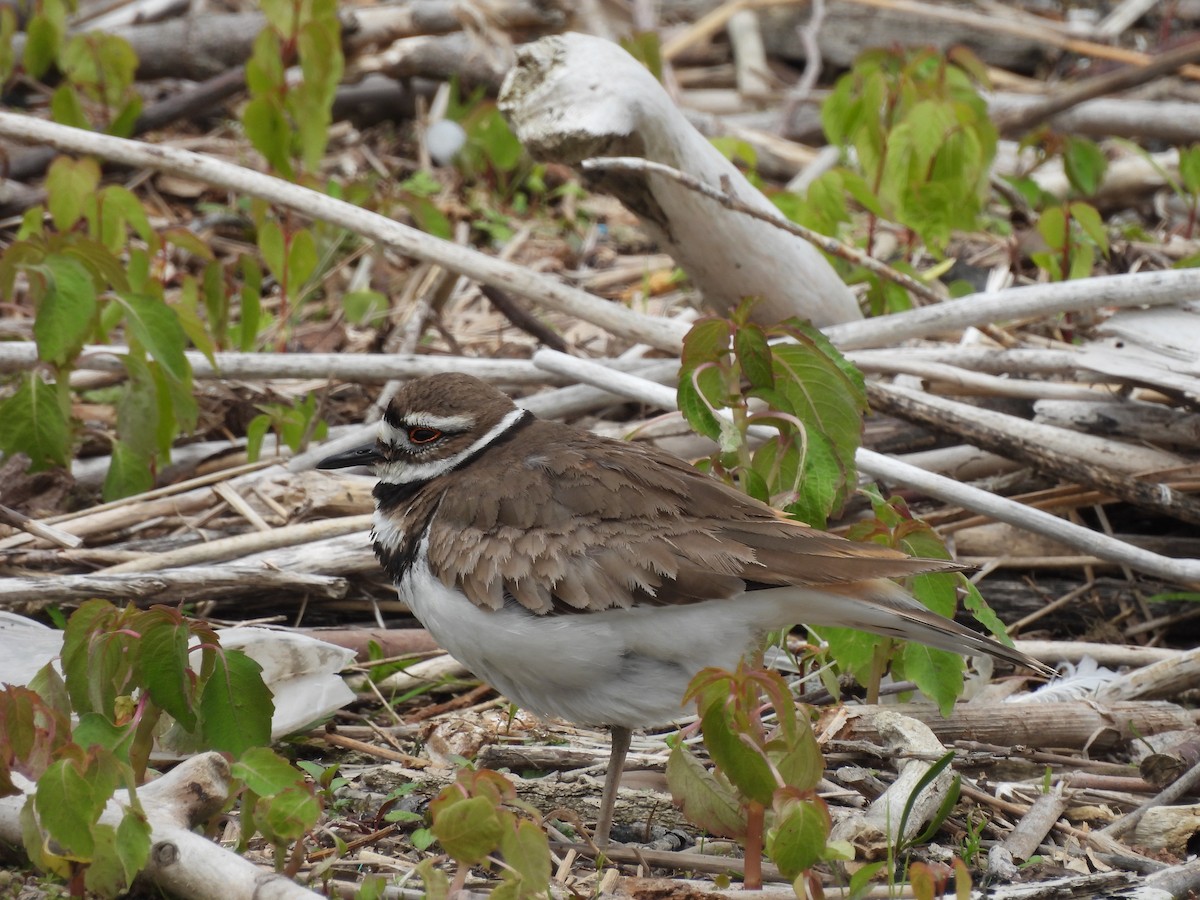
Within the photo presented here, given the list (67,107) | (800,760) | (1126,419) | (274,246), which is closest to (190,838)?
(800,760)

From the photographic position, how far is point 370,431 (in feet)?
19.4

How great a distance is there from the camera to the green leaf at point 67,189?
604 cm

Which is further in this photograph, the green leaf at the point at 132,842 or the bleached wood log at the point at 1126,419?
the bleached wood log at the point at 1126,419

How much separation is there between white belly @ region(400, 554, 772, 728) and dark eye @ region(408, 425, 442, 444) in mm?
753

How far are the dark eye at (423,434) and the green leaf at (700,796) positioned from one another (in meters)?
1.54

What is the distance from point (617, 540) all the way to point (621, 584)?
0.47ft

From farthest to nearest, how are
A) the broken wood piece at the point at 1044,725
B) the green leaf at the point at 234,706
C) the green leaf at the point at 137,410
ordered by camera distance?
1. the green leaf at the point at 137,410
2. the broken wood piece at the point at 1044,725
3. the green leaf at the point at 234,706

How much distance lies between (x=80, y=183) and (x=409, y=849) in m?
3.48

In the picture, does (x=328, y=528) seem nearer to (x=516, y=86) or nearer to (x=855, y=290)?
(x=516, y=86)

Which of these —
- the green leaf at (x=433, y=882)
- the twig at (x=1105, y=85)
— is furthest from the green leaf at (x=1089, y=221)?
the green leaf at (x=433, y=882)

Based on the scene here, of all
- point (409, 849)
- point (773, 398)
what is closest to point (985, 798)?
point (773, 398)

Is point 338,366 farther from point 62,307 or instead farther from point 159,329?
point 62,307

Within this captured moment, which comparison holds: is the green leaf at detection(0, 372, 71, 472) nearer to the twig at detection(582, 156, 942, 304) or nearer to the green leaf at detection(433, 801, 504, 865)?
the twig at detection(582, 156, 942, 304)

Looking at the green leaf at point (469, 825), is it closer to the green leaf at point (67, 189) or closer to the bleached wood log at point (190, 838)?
the bleached wood log at point (190, 838)
